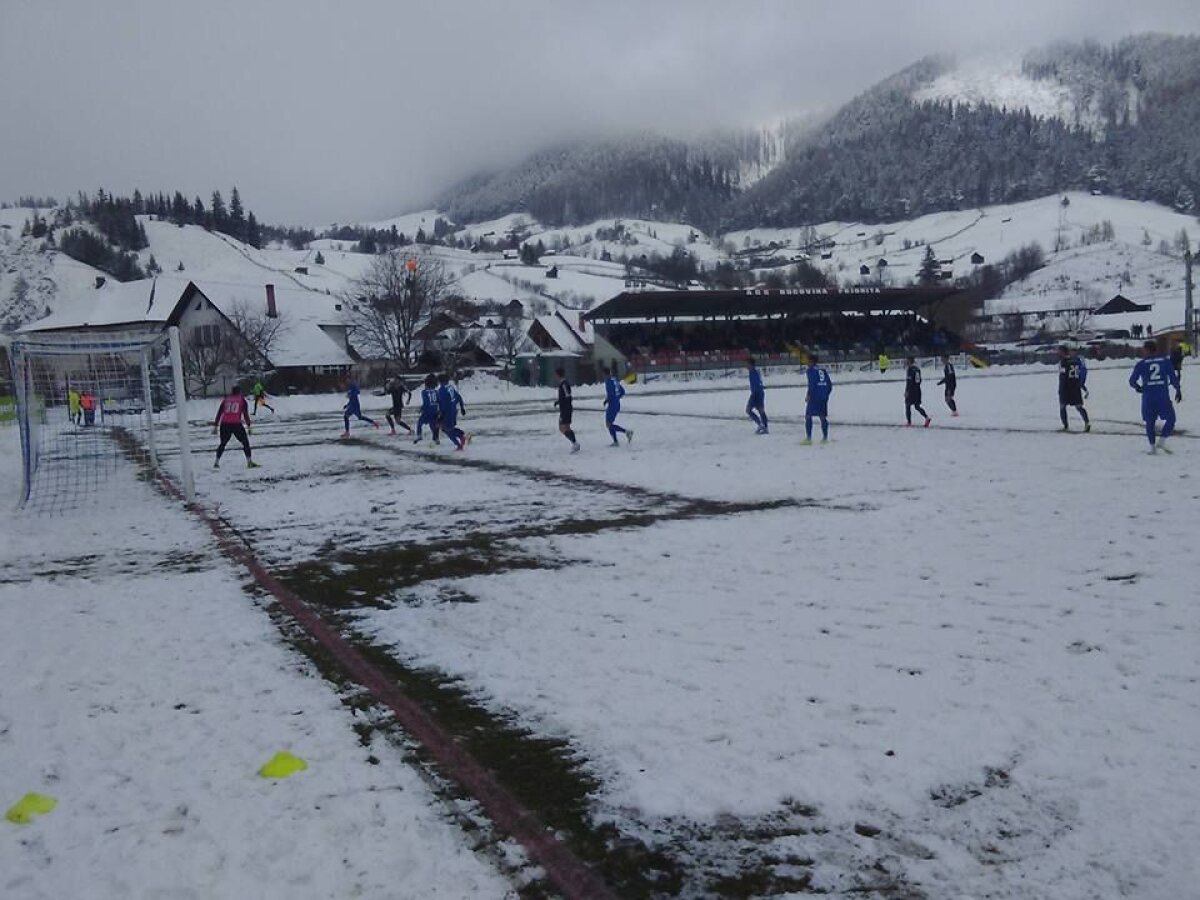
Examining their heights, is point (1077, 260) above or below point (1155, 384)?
above

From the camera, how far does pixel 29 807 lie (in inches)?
156

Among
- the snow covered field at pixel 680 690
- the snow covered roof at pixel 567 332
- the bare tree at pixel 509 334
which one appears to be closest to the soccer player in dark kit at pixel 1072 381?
the snow covered field at pixel 680 690

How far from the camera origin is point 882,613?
640 centimetres

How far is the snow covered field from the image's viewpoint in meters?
3.41

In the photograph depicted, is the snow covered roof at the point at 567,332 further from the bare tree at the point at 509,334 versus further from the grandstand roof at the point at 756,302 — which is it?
the grandstand roof at the point at 756,302

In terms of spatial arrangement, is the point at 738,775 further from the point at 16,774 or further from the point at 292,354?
the point at 292,354

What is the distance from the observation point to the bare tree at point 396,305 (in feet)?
235

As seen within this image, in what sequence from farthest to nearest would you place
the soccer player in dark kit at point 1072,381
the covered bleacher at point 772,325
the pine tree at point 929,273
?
1. the pine tree at point 929,273
2. the covered bleacher at point 772,325
3. the soccer player in dark kit at point 1072,381

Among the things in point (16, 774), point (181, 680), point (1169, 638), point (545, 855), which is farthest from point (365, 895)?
point (1169, 638)

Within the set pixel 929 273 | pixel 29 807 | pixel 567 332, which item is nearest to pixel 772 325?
pixel 567 332

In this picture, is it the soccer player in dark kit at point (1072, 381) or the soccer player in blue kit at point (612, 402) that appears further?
the soccer player in blue kit at point (612, 402)

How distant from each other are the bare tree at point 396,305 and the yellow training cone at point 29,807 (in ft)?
222

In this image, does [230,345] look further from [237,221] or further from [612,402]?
[237,221]

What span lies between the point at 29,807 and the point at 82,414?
35.5 m
